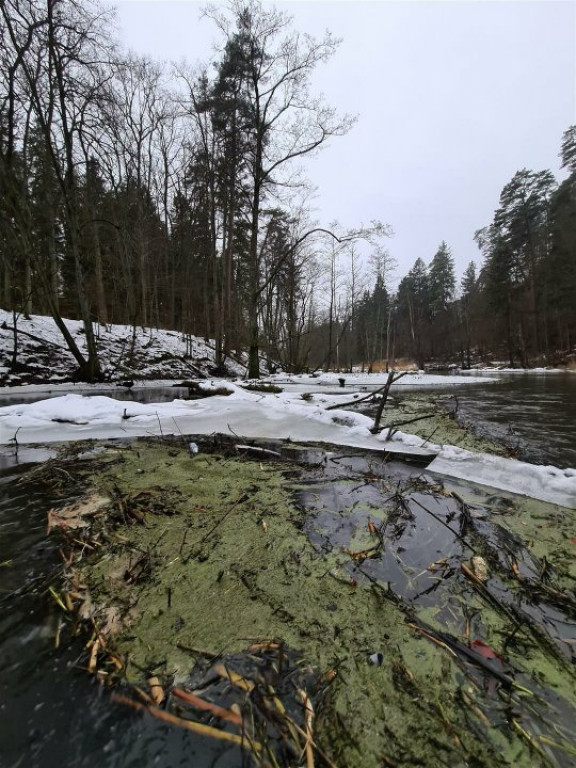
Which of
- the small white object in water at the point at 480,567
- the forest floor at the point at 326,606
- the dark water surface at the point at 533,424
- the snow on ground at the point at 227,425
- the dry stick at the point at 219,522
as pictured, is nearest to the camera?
the forest floor at the point at 326,606

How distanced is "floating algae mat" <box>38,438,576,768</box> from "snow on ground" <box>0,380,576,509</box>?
793 mm

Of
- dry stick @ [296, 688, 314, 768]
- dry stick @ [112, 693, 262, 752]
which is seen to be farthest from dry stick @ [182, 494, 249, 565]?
dry stick @ [296, 688, 314, 768]

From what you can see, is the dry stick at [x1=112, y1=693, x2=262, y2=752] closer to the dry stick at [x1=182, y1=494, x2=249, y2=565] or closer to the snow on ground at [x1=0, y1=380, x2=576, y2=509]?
the dry stick at [x1=182, y1=494, x2=249, y2=565]

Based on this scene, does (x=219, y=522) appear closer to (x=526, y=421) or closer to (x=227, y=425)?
(x=227, y=425)

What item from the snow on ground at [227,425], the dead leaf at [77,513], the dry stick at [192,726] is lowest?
the dry stick at [192,726]

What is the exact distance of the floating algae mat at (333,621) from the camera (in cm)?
98

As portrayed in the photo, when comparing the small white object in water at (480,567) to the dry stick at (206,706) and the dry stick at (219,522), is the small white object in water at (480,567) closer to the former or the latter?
the dry stick at (206,706)

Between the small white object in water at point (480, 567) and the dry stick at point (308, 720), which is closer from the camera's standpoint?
the dry stick at point (308, 720)

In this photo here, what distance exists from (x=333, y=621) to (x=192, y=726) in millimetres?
659

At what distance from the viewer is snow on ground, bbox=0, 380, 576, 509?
3.54m

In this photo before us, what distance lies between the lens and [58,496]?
8.88ft

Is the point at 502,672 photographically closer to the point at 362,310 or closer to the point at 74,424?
the point at 74,424

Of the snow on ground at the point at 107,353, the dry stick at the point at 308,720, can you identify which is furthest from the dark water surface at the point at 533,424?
the snow on ground at the point at 107,353

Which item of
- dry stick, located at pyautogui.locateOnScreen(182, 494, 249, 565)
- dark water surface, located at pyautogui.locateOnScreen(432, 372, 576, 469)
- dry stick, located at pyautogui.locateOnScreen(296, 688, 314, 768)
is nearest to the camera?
dry stick, located at pyautogui.locateOnScreen(296, 688, 314, 768)
